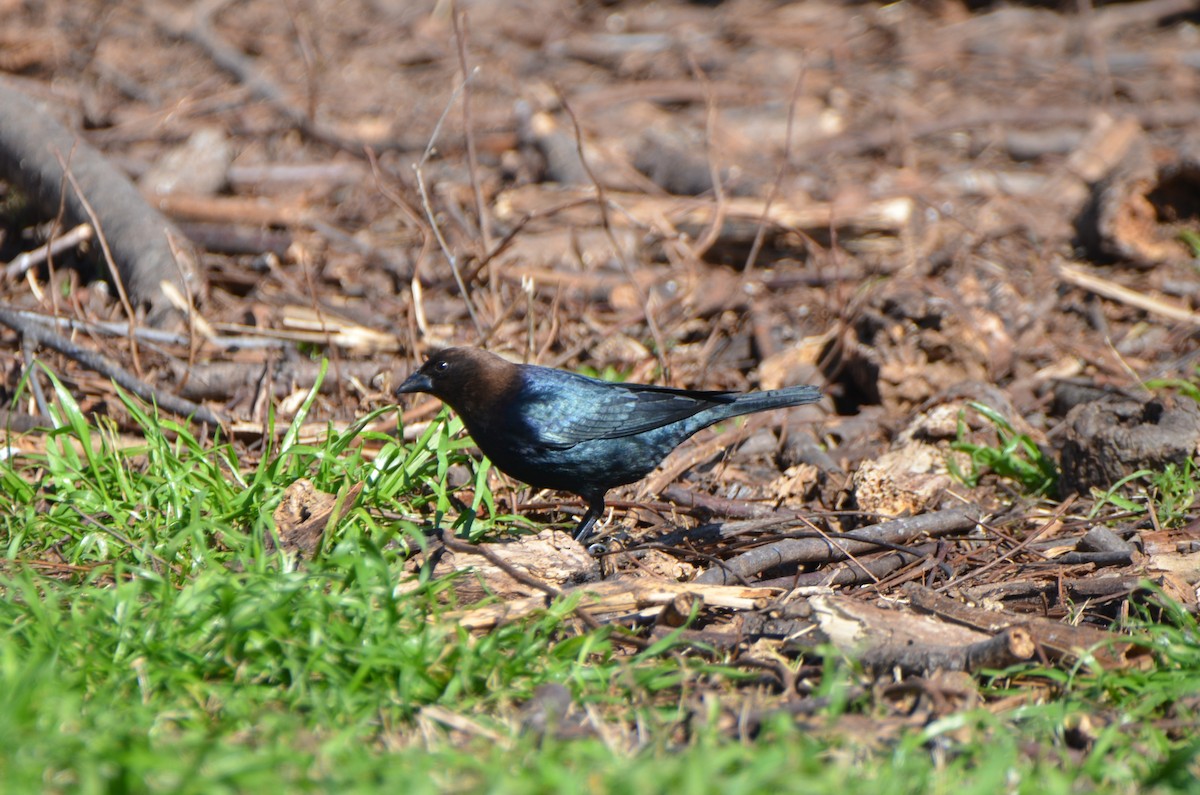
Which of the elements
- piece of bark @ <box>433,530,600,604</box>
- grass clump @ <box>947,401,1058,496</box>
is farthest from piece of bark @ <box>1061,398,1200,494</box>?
piece of bark @ <box>433,530,600,604</box>

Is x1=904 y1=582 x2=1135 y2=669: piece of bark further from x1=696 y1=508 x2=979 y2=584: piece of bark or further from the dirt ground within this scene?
x1=696 y1=508 x2=979 y2=584: piece of bark

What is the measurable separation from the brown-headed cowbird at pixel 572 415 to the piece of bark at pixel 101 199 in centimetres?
207

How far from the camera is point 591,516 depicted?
499 cm

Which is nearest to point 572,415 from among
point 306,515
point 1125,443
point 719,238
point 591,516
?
point 591,516

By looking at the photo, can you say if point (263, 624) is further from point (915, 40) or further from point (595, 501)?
point (915, 40)

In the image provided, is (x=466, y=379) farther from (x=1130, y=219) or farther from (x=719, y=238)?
(x=1130, y=219)

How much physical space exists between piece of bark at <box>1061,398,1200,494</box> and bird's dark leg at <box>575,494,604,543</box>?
2.17 meters

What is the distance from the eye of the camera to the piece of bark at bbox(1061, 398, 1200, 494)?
4988 mm

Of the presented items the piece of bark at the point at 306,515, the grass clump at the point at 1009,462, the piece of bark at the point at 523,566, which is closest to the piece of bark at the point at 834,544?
the piece of bark at the point at 523,566

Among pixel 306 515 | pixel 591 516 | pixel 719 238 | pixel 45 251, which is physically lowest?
pixel 591 516

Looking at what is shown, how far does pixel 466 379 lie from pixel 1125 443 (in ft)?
9.63

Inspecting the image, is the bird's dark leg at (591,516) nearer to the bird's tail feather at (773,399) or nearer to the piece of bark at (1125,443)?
the bird's tail feather at (773,399)

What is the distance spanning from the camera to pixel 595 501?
5.03 meters

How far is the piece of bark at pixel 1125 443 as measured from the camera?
499 cm
